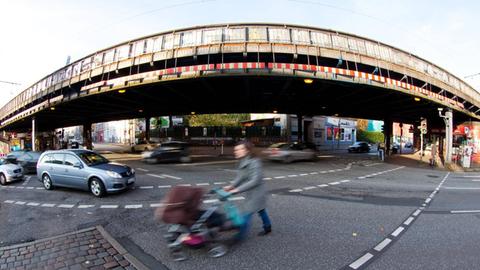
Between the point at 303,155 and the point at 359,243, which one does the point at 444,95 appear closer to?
the point at 303,155

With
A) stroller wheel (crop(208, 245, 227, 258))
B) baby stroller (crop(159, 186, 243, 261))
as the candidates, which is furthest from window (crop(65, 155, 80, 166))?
stroller wheel (crop(208, 245, 227, 258))

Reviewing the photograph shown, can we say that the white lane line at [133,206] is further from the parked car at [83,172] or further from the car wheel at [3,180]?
the car wheel at [3,180]

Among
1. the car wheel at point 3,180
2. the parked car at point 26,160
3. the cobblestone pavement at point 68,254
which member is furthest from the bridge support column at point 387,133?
the car wheel at point 3,180

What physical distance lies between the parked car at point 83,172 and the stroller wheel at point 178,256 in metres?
5.03

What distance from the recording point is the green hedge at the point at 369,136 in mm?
64438

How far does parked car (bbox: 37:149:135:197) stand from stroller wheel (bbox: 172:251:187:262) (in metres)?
5.03

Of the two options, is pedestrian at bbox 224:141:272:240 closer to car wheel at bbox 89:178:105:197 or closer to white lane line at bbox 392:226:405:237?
white lane line at bbox 392:226:405:237

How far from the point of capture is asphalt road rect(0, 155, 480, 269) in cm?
Result: 387

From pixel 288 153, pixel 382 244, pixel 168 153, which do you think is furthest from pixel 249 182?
pixel 168 153

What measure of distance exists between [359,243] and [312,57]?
13.9 metres

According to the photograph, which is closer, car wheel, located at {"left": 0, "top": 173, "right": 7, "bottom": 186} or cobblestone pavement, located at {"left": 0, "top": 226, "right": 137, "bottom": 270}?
cobblestone pavement, located at {"left": 0, "top": 226, "right": 137, "bottom": 270}

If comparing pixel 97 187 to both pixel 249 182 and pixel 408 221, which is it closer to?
pixel 249 182

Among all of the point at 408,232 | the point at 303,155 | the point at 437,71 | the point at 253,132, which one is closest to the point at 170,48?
the point at 303,155

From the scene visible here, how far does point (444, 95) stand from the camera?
72.8 ft
